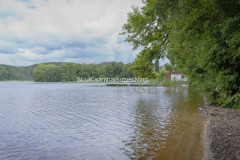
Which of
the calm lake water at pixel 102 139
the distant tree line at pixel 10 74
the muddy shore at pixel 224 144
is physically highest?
the distant tree line at pixel 10 74

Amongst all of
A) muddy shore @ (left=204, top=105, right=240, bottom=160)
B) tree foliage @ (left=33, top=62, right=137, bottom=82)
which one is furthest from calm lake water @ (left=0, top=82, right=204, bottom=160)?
tree foliage @ (left=33, top=62, right=137, bottom=82)

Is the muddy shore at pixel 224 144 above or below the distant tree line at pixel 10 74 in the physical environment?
below

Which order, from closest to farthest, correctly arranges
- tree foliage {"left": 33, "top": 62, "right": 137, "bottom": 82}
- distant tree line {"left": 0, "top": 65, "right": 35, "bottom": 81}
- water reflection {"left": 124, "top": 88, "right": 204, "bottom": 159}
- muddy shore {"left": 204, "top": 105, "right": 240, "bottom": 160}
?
muddy shore {"left": 204, "top": 105, "right": 240, "bottom": 160}
water reflection {"left": 124, "top": 88, "right": 204, "bottom": 159}
tree foliage {"left": 33, "top": 62, "right": 137, "bottom": 82}
distant tree line {"left": 0, "top": 65, "right": 35, "bottom": 81}

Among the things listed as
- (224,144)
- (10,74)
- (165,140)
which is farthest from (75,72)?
(224,144)

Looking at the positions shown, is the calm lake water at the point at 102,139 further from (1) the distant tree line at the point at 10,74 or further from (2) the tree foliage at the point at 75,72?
(1) the distant tree line at the point at 10,74

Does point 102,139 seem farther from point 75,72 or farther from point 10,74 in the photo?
point 10,74

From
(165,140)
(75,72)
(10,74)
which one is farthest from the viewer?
(10,74)

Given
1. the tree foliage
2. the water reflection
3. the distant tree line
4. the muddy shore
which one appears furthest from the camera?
the distant tree line

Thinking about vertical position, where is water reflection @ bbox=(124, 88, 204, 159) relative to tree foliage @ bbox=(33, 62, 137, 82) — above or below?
below

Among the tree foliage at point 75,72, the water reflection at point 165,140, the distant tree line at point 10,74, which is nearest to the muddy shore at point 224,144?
the water reflection at point 165,140

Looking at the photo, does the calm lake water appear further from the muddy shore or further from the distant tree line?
the distant tree line

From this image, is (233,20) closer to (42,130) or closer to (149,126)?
(149,126)

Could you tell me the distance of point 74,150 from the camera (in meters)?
6.45

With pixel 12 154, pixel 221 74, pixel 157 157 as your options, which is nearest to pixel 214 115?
Result: pixel 221 74
